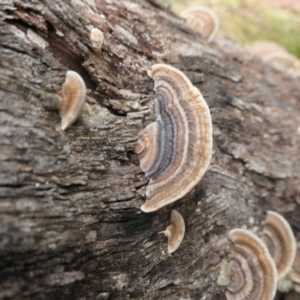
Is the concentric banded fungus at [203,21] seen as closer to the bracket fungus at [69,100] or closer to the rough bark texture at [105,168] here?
Result: the rough bark texture at [105,168]

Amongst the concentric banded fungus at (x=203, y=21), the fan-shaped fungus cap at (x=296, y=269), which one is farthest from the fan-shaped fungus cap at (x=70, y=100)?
the fan-shaped fungus cap at (x=296, y=269)

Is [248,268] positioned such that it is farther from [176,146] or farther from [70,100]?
[70,100]

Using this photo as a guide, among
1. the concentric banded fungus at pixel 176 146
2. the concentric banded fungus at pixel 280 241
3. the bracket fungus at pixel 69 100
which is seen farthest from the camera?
the concentric banded fungus at pixel 280 241

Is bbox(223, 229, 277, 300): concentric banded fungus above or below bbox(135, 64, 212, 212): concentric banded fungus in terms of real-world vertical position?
below

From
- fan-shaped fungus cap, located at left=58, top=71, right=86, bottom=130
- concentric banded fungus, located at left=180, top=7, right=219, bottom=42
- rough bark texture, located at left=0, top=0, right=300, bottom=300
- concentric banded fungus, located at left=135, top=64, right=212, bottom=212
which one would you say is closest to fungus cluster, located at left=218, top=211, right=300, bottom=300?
rough bark texture, located at left=0, top=0, right=300, bottom=300

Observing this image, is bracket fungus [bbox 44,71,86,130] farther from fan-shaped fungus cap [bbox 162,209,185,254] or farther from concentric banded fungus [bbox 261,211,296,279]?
concentric banded fungus [bbox 261,211,296,279]

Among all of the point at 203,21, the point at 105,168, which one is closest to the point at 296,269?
the point at 105,168

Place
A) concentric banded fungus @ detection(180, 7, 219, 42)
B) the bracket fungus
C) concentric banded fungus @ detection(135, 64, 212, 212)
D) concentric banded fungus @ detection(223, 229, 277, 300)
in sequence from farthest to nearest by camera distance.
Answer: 1. concentric banded fungus @ detection(180, 7, 219, 42)
2. concentric banded fungus @ detection(223, 229, 277, 300)
3. concentric banded fungus @ detection(135, 64, 212, 212)
4. the bracket fungus

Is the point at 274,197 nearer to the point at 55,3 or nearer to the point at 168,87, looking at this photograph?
the point at 168,87

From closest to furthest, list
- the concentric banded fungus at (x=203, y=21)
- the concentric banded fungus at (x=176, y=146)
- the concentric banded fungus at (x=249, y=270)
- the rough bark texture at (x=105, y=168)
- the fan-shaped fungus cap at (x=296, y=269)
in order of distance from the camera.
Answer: the rough bark texture at (x=105, y=168) → the concentric banded fungus at (x=176, y=146) → the concentric banded fungus at (x=249, y=270) → the fan-shaped fungus cap at (x=296, y=269) → the concentric banded fungus at (x=203, y=21)
